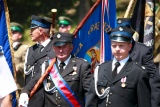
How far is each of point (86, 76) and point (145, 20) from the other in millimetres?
1609

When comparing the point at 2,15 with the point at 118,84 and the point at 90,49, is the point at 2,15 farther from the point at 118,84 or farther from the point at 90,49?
the point at 118,84

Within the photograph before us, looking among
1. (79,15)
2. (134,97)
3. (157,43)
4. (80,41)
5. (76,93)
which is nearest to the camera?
(134,97)

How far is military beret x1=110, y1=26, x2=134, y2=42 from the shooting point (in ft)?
23.9

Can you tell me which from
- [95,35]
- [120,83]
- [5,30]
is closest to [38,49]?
[95,35]

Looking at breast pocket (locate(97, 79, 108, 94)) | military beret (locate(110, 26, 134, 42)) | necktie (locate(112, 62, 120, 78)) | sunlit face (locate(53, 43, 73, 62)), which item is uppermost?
military beret (locate(110, 26, 134, 42))

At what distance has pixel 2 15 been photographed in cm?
843

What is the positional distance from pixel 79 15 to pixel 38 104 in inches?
474

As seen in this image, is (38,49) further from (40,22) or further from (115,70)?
(115,70)

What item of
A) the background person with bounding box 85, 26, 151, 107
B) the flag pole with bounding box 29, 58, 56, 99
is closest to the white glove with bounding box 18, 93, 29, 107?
the flag pole with bounding box 29, 58, 56, 99

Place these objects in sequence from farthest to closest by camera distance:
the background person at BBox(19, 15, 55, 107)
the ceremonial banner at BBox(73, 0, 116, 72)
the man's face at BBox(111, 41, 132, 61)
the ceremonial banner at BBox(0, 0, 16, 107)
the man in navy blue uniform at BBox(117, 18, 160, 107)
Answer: the background person at BBox(19, 15, 55, 107), the ceremonial banner at BBox(73, 0, 116, 72), the ceremonial banner at BBox(0, 0, 16, 107), the man in navy blue uniform at BBox(117, 18, 160, 107), the man's face at BBox(111, 41, 132, 61)

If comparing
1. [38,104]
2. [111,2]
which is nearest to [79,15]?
[111,2]

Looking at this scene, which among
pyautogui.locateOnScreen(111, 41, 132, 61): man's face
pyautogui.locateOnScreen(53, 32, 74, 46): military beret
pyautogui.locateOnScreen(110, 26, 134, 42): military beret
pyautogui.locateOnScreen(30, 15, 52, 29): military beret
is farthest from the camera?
pyautogui.locateOnScreen(30, 15, 52, 29): military beret

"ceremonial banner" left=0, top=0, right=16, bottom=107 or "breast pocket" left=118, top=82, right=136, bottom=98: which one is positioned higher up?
"ceremonial banner" left=0, top=0, right=16, bottom=107

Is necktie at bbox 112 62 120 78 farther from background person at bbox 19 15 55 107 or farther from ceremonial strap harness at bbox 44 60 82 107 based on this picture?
background person at bbox 19 15 55 107
